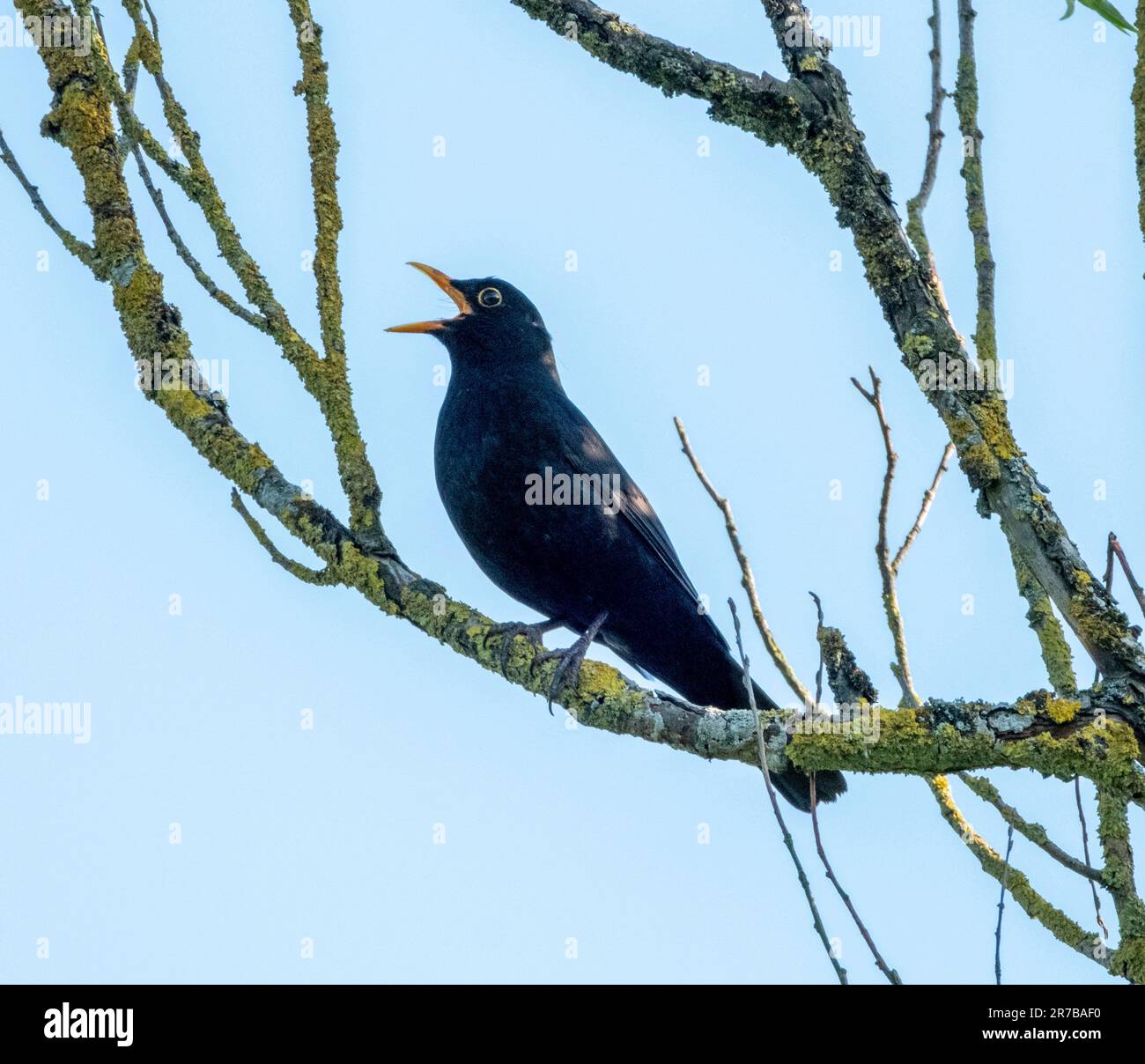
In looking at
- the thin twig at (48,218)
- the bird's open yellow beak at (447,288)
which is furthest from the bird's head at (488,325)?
the thin twig at (48,218)

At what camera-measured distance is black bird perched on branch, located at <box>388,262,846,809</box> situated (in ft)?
18.3

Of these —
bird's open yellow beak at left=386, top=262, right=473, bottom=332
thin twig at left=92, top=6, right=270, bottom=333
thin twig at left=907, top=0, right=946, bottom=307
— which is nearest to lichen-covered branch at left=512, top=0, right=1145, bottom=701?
thin twig at left=907, top=0, right=946, bottom=307

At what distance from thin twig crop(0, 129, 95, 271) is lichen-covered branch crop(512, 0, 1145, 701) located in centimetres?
163

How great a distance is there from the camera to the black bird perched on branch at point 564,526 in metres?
5.57

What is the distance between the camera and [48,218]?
446cm

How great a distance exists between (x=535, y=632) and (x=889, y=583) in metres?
1.23

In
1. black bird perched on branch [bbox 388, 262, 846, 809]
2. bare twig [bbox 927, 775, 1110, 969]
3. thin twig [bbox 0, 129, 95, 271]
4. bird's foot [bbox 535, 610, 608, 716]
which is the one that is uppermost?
thin twig [bbox 0, 129, 95, 271]

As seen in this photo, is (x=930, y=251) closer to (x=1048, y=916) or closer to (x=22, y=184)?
(x=1048, y=916)

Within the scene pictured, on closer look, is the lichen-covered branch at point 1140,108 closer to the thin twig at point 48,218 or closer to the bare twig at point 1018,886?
the bare twig at point 1018,886

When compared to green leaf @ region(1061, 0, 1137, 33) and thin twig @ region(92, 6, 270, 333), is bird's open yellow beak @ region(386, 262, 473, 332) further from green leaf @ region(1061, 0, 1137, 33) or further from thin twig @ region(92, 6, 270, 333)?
green leaf @ region(1061, 0, 1137, 33)

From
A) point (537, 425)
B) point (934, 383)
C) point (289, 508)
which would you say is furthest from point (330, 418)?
point (934, 383)

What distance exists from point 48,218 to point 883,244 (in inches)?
102

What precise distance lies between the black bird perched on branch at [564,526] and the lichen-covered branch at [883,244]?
190cm

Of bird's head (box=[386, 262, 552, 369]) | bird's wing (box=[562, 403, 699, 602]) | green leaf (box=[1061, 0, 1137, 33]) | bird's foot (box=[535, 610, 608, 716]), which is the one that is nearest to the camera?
green leaf (box=[1061, 0, 1137, 33])
